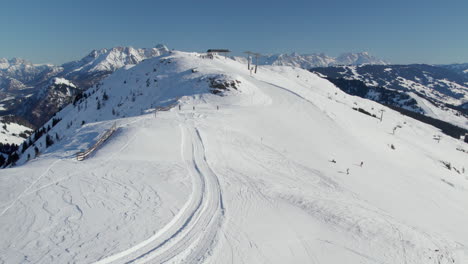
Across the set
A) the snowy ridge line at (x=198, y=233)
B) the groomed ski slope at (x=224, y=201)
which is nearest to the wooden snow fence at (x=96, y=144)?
the groomed ski slope at (x=224, y=201)

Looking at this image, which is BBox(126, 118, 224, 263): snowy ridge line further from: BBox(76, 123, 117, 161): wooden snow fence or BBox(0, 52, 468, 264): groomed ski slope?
BBox(76, 123, 117, 161): wooden snow fence

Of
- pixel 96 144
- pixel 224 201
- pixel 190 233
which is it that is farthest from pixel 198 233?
pixel 96 144

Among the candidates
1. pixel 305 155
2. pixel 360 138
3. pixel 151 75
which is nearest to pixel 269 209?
pixel 305 155

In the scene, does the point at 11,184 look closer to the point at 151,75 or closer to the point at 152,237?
the point at 152,237

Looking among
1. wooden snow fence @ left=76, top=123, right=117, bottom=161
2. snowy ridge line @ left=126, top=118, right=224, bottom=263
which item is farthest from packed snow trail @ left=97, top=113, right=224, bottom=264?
wooden snow fence @ left=76, top=123, right=117, bottom=161

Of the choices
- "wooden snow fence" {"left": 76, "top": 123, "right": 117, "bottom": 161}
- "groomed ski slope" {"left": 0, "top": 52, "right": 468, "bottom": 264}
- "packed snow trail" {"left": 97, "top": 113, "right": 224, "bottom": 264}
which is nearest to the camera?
"packed snow trail" {"left": 97, "top": 113, "right": 224, "bottom": 264}

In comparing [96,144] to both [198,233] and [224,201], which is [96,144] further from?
[198,233]
